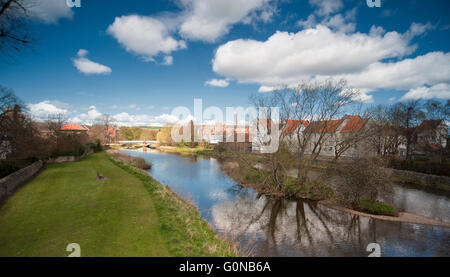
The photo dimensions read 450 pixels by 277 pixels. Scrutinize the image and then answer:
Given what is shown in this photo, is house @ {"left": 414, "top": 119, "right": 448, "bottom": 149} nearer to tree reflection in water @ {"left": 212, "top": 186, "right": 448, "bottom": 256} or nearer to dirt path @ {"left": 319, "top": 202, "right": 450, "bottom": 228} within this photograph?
dirt path @ {"left": 319, "top": 202, "right": 450, "bottom": 228}

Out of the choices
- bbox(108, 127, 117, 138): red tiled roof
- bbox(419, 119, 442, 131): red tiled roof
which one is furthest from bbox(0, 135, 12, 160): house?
bbox(108, 127, 117, 138): red tiled roof

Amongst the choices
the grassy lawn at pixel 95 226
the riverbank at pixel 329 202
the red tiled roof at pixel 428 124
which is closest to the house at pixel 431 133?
the red tiled roof at pixel 428 124

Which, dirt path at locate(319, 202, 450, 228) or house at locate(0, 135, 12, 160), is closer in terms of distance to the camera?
dirt path at locate(319, 202, 450, 228)

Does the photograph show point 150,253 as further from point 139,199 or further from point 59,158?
point 59,158

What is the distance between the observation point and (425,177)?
18672 millimetres

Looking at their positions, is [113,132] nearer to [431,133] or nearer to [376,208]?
[376,208]

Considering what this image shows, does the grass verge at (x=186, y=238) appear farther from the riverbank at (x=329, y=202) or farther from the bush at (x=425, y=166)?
the bush at (x=425, y=166)

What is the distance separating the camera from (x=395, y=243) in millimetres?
8312

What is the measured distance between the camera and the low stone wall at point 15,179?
10.1 metres

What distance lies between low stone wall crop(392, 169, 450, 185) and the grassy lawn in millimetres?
20943

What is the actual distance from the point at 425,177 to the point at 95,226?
25.0m

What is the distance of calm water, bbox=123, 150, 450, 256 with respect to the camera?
26.2ft

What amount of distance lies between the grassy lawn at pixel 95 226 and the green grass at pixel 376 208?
901 centimetres
